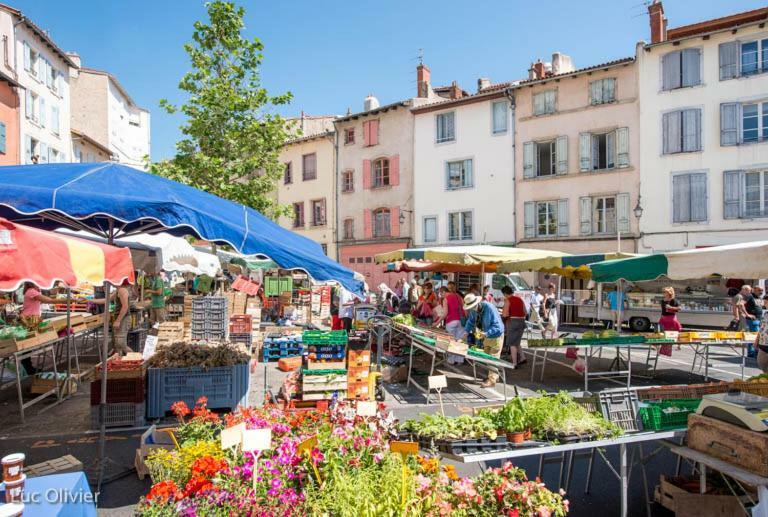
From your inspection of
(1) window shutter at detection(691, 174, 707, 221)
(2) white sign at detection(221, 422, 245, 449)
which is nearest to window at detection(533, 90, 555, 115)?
(1) window shutter at detection(691, 174, 707, 221)

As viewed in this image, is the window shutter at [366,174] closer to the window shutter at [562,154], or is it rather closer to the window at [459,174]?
the window at [459,174]

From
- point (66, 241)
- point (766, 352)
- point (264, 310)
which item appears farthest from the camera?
point (264, 310)

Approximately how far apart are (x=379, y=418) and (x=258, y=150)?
13.9 m

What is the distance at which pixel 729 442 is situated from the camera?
135 inches

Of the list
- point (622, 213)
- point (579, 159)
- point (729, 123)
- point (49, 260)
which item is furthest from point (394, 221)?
point (49, 260)

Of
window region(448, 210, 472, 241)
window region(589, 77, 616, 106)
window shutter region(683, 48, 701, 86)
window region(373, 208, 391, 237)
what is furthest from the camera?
window region(373, 208, 391, 237)

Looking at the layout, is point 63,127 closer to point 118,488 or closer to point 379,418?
A: point 118,488

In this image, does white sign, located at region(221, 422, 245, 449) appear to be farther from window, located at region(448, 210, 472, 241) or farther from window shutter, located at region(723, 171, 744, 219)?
window, located at region(448, 210, 472, 241)

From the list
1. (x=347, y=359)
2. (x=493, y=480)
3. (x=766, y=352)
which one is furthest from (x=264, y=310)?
(x=493, y=480)

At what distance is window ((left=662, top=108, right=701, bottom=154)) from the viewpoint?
2056 centimetres

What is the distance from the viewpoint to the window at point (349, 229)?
31.7m

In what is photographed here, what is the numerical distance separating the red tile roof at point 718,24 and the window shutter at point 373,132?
50.8 feet

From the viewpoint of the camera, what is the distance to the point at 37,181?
4.31 meters

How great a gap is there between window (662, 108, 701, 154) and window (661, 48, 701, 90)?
117 centimetres
